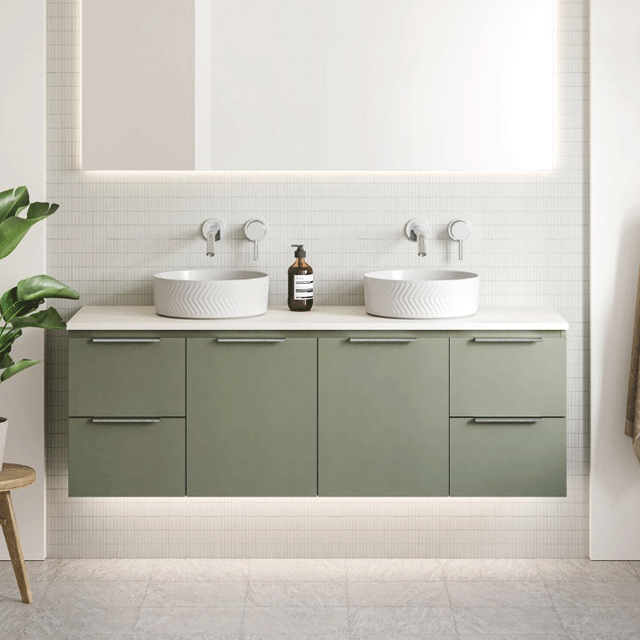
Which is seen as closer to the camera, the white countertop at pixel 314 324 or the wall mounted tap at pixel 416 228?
the white countertop at pixel 314 324

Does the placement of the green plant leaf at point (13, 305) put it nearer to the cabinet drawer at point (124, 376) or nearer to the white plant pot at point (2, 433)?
the cabinet drawer at point (124, 376)

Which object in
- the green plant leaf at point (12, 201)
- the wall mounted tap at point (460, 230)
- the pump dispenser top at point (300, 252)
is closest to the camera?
the green plant leaf at point (12, 201)

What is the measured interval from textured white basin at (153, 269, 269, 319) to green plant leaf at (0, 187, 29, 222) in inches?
19.1

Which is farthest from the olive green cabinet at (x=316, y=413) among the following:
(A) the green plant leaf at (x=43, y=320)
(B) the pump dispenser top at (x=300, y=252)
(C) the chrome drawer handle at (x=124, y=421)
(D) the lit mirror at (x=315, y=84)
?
(D) the lit mirror at (x=315, y=84)

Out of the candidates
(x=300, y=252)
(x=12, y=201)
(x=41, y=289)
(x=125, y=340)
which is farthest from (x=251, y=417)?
(x=12, y=201)

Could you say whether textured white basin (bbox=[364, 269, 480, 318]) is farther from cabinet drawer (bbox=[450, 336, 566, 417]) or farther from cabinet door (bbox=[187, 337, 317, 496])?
cabinet door (bbox=[187, 337, 317, 496])

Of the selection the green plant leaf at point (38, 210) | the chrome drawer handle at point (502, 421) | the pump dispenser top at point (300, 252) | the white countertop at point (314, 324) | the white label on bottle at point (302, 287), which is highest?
the green plant leaf at point (38, 210)

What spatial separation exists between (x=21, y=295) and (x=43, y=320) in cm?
12

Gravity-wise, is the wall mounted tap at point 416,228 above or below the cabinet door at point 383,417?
above

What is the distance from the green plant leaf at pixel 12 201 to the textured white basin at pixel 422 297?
1.15 meters

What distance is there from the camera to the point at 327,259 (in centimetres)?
379

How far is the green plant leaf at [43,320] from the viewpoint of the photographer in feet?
11.2

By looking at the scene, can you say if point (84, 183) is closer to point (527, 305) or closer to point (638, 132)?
point (527, 305)

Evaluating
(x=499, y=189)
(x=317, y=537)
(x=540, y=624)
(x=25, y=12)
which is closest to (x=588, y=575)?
(x=540, y=624)
